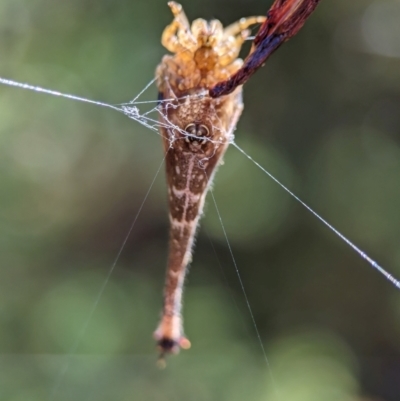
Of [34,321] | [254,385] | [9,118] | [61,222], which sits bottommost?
[254,385]

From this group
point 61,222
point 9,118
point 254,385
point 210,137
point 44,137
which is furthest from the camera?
point 61,222

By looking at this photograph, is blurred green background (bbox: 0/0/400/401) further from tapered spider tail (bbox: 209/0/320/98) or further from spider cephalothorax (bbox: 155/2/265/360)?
tapered spider tail (bbox: 209/0/320/98)

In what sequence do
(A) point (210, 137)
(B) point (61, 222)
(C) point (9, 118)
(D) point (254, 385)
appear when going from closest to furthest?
(A) point (210, 137), (D) point (254, 385), (C) point (9, 118), (B) point (61, 222)

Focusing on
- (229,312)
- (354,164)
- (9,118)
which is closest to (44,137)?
(9,118)

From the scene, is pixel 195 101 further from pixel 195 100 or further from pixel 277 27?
pixel 277 27

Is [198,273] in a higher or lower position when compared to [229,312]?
higher

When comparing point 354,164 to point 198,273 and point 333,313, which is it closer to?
point 333,313

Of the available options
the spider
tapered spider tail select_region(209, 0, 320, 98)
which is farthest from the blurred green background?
tapered spider tail select_region(209, 0, 320, 98)

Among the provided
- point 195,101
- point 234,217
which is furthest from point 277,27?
point 234,217
